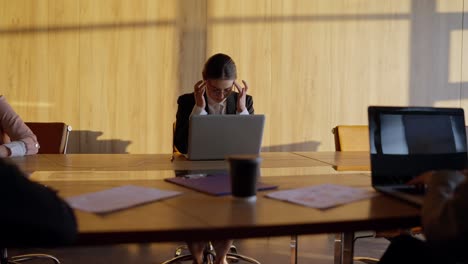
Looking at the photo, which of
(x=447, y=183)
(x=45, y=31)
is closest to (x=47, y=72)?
(x=45, y=31)

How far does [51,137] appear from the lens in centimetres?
327

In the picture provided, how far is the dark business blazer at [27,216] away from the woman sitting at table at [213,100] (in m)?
1.83

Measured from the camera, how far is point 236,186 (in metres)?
1.60

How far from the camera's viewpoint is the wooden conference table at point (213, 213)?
1.28 m

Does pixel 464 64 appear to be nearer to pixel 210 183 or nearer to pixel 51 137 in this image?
pixel 51 137

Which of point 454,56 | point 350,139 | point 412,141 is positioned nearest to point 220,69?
point 350,139

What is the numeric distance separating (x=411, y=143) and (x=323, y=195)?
0.38 meters

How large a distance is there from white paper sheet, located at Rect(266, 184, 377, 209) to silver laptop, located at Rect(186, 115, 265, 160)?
2.24ft

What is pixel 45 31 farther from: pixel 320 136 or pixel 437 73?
pixel 437 73

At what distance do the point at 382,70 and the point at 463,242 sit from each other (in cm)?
402

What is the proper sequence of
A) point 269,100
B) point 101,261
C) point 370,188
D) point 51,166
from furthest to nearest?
point 269,100, point 101,261, point 51,166, point 370,188

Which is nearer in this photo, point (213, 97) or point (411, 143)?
point (411, 143)

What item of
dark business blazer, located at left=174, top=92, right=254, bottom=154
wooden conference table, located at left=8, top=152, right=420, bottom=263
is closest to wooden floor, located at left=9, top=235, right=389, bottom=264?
dark business blazer, located at left=174, top=92, right=254, bottom=154

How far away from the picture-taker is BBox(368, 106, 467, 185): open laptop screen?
1.80 m
